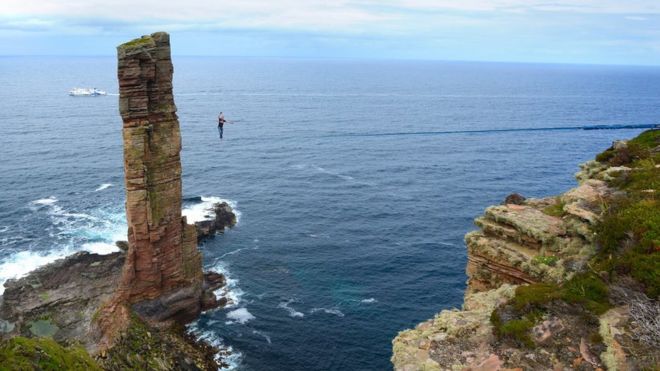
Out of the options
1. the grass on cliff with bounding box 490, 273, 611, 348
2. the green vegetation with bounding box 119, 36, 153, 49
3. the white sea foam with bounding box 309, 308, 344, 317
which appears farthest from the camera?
the white sea foam with bounding box 309, 308, 344, 317

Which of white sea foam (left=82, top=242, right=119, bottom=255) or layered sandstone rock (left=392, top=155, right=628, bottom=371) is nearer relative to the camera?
layered sandstone rock (left=392, top=155, right=628, bottom=371)

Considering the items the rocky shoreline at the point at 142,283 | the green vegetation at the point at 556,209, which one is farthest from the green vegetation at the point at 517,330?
the rocky shoreline at the point at 142,283

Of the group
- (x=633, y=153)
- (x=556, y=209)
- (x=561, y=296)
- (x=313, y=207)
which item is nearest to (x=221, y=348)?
(x=556, y=209)

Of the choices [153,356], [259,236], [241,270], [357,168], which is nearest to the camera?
[153,356]

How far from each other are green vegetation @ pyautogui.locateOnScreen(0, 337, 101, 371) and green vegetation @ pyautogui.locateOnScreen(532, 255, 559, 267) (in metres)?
23.7

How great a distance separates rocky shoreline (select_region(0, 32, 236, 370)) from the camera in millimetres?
55125

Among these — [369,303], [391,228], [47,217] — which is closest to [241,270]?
[369,303]

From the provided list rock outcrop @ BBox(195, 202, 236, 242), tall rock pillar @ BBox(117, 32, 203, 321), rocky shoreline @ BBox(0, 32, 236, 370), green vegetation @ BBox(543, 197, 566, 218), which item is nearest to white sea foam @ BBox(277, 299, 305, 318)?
rocky shoreline @ BBox(0, 32, 236, 370)

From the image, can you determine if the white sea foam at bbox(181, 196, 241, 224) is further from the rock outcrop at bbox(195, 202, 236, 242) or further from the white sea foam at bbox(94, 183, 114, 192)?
the white sea foam at bbox(94, 183, 114, 192)

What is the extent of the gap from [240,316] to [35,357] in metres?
44.2

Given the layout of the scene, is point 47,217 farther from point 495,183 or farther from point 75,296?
point 495,183

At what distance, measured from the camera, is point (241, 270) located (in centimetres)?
7669

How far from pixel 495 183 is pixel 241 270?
62.2 m

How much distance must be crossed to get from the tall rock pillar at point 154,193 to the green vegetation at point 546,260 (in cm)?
4272
